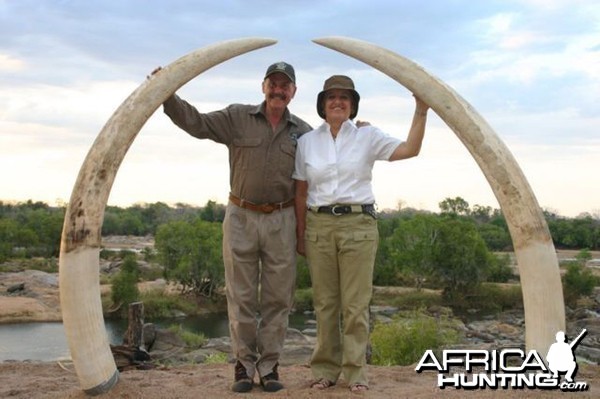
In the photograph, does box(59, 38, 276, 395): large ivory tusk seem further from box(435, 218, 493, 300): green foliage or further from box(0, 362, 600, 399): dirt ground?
box(435, 218, 493, 300): green foliage

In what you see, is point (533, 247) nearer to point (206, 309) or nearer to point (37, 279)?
point (206, 309)

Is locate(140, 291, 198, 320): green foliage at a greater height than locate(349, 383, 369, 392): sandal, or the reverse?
locate(349, 383, 369, 392): sandal

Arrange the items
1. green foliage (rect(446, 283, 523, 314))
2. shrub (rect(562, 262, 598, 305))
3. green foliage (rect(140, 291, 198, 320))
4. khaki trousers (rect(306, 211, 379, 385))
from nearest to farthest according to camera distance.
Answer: khaki trousers (rect(306, 211, 379, 385)), green foliage (rect(140, 291, 198, 320)), green foliage (rect(446, 283, 523, 314)), shrub (rect(562, 262, 598, 305))

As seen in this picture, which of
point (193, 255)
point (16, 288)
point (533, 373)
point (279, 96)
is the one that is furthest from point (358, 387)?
point (16, 288)

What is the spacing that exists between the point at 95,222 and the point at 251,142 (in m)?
1.35

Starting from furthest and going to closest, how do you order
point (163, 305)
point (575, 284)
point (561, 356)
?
point (575, 284) < point (163, 305) < point (561, 356)

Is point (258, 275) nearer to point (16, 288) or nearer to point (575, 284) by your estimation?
point (16, 288)

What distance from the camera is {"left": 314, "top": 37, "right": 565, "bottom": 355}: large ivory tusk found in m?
5.08

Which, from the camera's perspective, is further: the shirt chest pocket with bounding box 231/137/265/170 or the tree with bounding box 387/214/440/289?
the tree with bounding box 387/214/440/289

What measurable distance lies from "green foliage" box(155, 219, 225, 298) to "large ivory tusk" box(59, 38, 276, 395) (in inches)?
1148

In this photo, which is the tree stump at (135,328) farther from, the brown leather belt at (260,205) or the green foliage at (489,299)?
the green foliage at (489,299)

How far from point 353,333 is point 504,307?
30936 millimetres

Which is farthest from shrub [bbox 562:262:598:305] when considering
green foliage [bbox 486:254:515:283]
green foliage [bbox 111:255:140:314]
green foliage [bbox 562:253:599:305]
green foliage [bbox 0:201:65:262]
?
green foliage [bbox 0:201:65:262]

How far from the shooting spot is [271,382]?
552 centimetres
